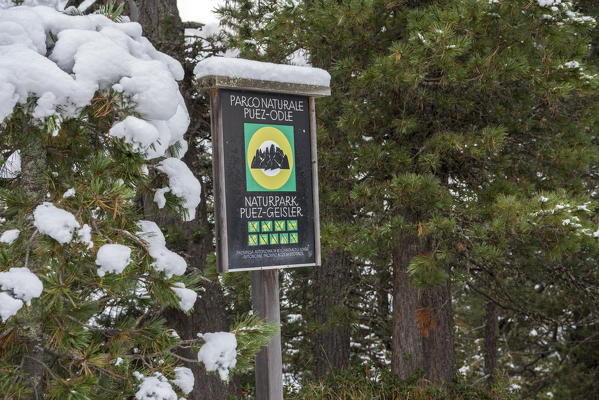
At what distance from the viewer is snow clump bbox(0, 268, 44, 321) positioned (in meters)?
2.51

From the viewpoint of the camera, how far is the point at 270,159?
4348 mm

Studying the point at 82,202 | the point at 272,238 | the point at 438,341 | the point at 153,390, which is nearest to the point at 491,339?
the point at 438,341

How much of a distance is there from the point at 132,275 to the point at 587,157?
5.04m

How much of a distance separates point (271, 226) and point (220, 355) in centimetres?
121

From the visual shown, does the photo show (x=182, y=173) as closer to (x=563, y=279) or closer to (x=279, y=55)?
(x=279, y=55)

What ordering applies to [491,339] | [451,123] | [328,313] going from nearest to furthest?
[451,123] → [328,313] → [491,339]

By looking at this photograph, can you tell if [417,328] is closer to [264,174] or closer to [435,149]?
[435,149]

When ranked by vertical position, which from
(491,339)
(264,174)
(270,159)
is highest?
(270,159)

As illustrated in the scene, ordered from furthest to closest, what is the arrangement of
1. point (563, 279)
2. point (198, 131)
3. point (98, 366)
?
1. point (198, 131)
2. point (563, 279)
3. point (98, 366)

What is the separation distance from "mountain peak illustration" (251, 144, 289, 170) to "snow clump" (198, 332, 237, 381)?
131 cm

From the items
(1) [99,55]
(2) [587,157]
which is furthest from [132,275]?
(2) [587,157]

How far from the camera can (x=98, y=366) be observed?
3.05 m

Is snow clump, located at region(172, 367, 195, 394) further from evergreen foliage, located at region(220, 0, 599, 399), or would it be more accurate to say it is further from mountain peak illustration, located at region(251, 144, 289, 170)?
evergreen foliage, located at region(220, 0, 599, 399)

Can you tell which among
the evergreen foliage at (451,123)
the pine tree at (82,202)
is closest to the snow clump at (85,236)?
the pine tree at (82,202)
